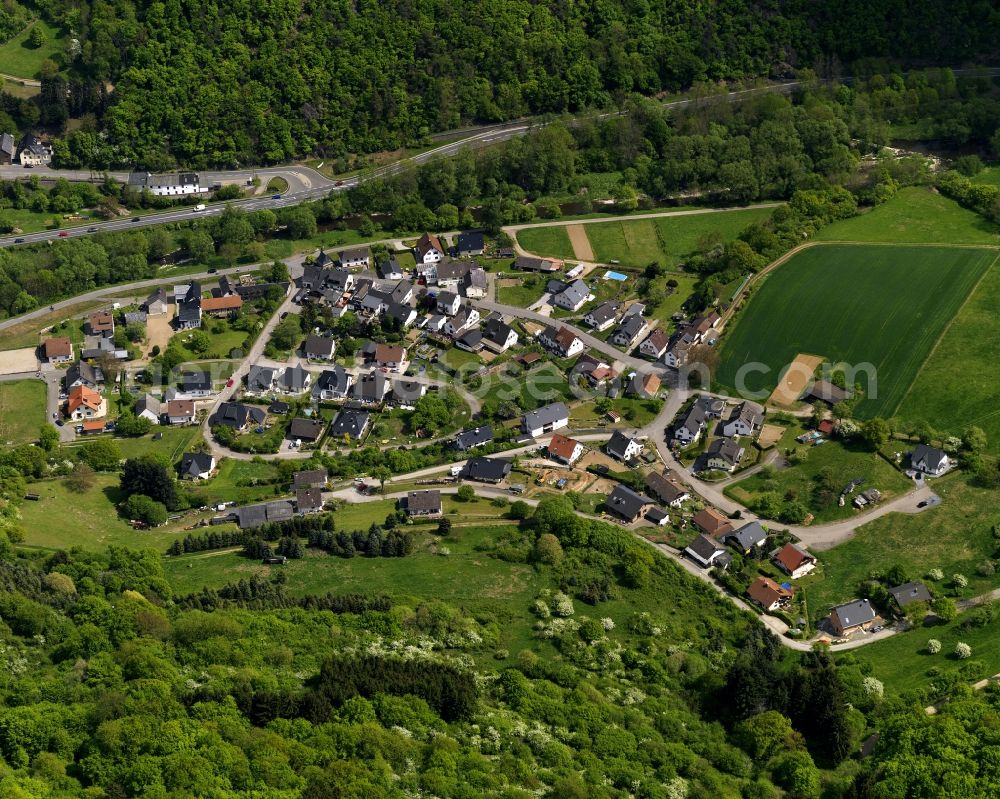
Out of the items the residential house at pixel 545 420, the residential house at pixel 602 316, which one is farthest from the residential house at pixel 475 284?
the residential house at pixel 545 420

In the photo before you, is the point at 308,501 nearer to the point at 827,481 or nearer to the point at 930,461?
the point at 827,481

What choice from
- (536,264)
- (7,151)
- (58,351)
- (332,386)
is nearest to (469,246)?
(536,264)

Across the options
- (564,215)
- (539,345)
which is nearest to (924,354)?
(539,345)

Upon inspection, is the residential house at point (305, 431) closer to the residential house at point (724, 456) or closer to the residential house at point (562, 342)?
the residential house at point (562, 342)

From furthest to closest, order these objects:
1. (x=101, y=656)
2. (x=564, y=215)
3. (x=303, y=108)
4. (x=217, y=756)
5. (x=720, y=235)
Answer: (x=303, y=108) → (x=564, y=215) → (x=720, y=235) → (x=101, y=656) → (x=217, y=756)

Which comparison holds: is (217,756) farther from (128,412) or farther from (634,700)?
(128,412)

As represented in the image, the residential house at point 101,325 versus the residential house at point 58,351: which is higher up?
the residential house at point 101,325
